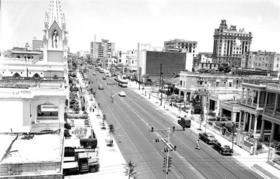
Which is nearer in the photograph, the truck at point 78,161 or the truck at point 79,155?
the truck at point 78,161

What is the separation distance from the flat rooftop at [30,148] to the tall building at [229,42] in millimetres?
175043

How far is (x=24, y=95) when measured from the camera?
25.9m

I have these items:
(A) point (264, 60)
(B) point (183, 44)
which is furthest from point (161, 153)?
(B) point (183, 44)

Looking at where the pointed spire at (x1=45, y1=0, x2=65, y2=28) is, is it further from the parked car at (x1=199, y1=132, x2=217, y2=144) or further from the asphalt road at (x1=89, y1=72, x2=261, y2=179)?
the parked car at (x1=199, y1=132, x2=217, y2=144)

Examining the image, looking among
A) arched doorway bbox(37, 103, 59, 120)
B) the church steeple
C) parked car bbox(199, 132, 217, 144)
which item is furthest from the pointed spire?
parked car bbox(199, 132, 217, 144)

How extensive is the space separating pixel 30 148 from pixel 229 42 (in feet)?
606

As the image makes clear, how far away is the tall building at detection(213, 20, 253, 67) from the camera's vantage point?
189 m

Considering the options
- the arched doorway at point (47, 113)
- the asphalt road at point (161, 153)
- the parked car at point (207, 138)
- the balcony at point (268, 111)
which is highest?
the arched doorway at point (47, 113)

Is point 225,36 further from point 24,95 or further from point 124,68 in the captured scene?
point 24,95

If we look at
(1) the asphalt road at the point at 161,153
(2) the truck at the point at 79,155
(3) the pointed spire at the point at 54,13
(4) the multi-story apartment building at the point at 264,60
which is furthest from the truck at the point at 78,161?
(4) the multi-story apartment building at the point at 264,60

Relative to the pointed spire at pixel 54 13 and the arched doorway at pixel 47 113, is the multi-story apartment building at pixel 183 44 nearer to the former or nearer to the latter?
the pointed spire at pixel 54 13

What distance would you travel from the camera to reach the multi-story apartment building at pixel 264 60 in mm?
107250

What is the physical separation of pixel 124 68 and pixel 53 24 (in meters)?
105

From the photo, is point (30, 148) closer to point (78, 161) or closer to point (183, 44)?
point (78, 161)
